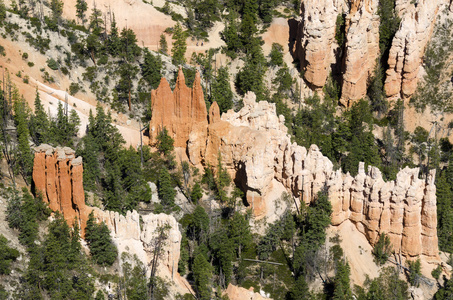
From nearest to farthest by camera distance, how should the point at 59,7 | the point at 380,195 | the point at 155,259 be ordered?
the point at 155,259, the point at 380,195, the point at 59,7

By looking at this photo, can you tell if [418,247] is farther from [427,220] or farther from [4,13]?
[4,13]

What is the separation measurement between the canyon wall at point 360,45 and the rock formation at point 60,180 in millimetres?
59680

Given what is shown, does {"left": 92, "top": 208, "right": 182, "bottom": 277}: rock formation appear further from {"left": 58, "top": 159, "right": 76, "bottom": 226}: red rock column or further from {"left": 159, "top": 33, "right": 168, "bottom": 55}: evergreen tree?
{"left": 159, "top": 33, "right": 168, "bottom": 55}: evergreen tree

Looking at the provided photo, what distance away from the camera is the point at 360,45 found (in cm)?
16400

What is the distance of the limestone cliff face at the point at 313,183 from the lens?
13300 centimetres

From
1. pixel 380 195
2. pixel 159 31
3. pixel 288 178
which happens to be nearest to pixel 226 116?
pixel 288 178

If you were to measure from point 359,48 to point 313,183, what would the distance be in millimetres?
37018

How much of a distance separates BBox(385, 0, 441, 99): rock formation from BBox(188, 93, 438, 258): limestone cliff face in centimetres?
3420

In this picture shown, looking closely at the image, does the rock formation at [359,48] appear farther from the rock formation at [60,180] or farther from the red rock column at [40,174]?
the red rock column at [40,174]

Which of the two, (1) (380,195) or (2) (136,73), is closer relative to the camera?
(1) (380,195)

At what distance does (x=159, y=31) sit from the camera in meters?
174

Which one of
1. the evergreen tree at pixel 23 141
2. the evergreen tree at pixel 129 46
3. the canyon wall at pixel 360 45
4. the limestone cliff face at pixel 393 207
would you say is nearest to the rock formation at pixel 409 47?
the canyon wall at pixel 360 45

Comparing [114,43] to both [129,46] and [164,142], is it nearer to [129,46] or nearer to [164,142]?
[129,46]

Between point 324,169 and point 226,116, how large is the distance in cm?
1633
